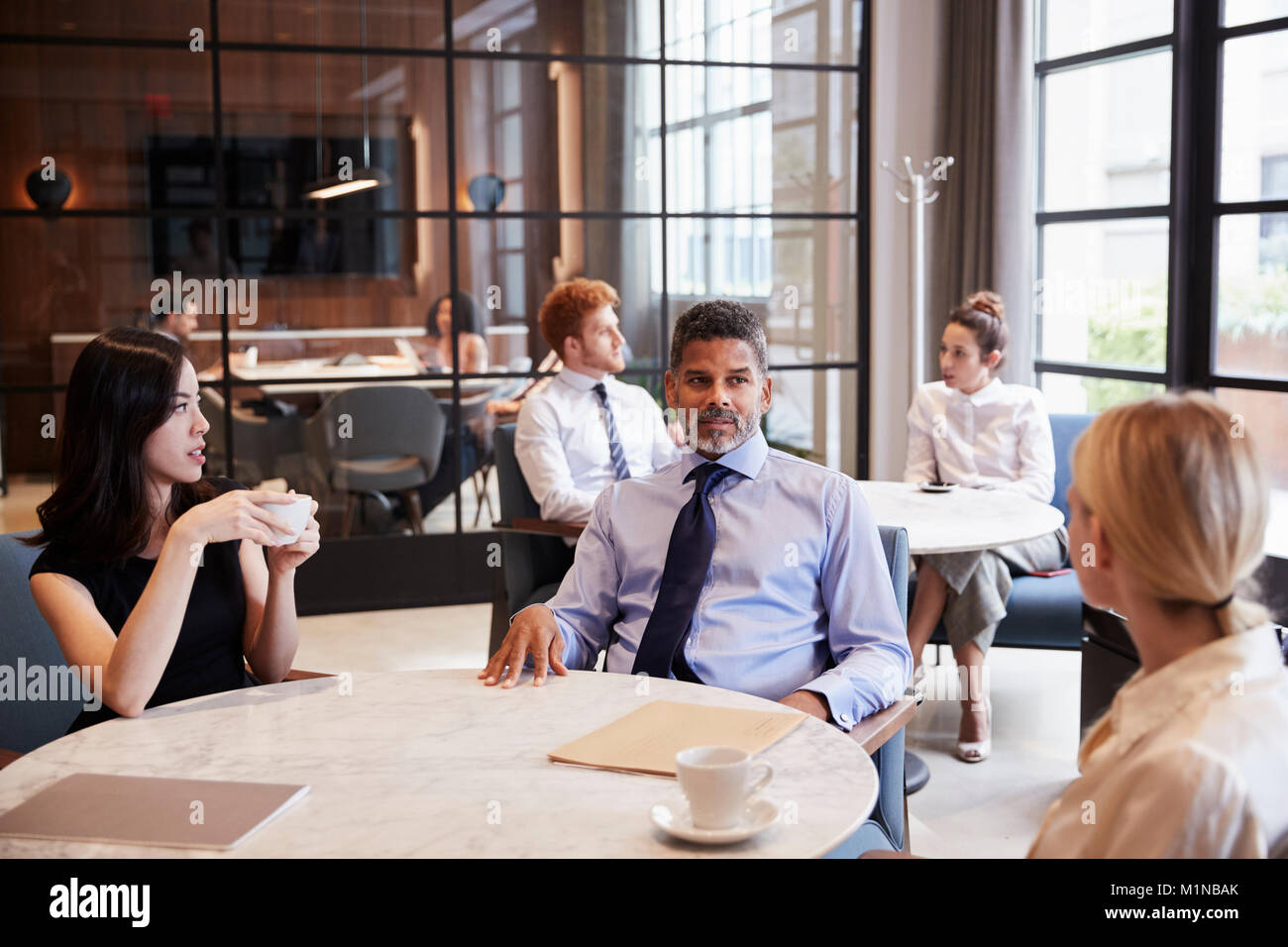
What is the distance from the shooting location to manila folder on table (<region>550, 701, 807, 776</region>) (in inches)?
57.8

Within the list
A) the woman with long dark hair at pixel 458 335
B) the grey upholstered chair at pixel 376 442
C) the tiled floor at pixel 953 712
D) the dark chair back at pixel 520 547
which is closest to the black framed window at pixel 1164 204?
the tiled floor at pixel 953 712

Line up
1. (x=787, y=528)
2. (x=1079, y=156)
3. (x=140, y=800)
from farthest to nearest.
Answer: (x=1079, y=156) → (x=787, y=528) → (x=140, y=800)

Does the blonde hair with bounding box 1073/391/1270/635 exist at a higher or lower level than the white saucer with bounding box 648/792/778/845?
higher

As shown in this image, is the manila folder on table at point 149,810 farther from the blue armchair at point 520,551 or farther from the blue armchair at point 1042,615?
the blue armchair at point 1042,615

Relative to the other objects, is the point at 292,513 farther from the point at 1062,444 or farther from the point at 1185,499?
the point at 1062,444

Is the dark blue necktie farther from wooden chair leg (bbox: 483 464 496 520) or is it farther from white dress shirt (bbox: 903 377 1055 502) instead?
wooden chair leg (bbox: 483 464 496 520)

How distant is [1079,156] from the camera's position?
17.4 ft

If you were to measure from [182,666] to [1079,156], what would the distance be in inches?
179

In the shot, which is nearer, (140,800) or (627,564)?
(140,800)

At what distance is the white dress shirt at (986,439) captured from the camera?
395 centimetres

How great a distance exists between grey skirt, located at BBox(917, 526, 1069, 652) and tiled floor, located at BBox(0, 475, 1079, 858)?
34 centimetres

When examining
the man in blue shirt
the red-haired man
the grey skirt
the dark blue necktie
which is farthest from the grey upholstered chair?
the dark blue necktie
